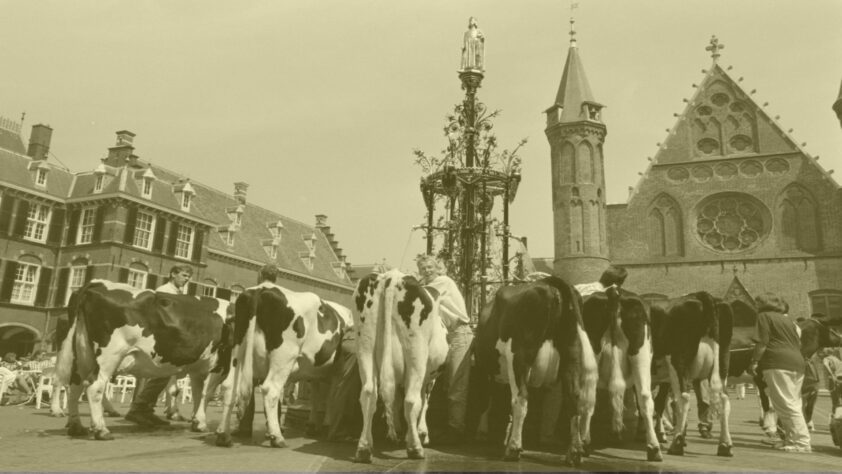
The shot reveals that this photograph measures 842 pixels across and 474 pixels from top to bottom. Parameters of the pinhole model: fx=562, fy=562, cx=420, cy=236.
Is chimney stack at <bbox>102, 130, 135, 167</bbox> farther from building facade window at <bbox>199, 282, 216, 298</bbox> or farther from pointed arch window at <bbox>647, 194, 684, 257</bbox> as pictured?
pointed arch window at <bbox>647, 194, 684, 257</bbox>

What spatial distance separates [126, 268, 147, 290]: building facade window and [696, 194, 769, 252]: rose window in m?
33.3

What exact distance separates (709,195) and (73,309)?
35953mm

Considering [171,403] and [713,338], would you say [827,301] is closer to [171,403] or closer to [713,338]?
[713,338]

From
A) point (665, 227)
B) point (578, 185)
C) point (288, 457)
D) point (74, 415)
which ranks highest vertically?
point (578, 185)

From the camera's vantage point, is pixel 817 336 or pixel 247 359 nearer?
pixel 247 359

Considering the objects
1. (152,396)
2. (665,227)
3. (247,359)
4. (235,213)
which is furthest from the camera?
(235,213)

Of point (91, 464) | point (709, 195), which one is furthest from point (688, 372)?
point (709, 195)

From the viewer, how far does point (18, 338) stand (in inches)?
1189

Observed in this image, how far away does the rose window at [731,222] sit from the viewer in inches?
1355

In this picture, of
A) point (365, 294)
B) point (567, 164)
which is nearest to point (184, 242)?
point (567, 164)

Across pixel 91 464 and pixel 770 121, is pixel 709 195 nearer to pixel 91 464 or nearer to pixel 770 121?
pixel 770 121

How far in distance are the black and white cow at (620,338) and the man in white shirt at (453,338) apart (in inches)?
61.1

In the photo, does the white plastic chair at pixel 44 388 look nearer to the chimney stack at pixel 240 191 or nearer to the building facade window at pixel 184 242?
the building facade window at pixel 184 242

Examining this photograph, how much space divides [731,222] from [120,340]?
36275 mm
